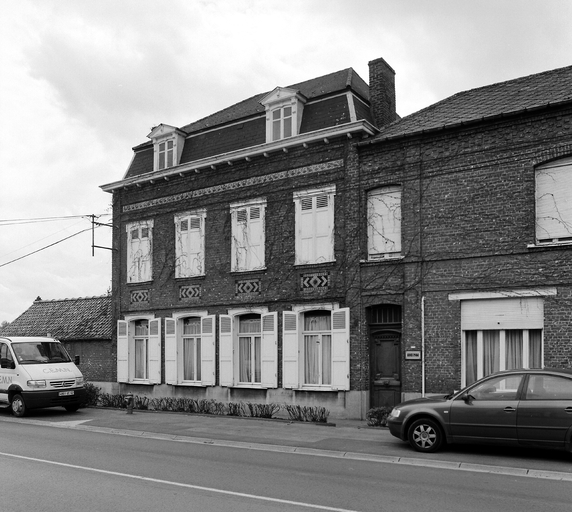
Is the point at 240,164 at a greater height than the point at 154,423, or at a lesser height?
greater

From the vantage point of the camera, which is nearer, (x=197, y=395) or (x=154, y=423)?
(x=154, y=423)

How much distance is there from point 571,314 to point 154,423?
10305 mm

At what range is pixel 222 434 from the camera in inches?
557

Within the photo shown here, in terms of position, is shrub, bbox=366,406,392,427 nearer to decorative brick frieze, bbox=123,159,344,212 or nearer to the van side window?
decorative brick frieze, bbox=123,159,344,212

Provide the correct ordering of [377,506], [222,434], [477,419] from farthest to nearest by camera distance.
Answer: [222,434] < [477,419] < [377,506]

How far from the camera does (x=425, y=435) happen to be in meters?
11.4

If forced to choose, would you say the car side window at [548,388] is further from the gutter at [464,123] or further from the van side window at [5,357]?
the van side window at [5,357]

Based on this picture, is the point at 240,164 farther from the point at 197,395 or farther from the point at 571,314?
the point at 571,314

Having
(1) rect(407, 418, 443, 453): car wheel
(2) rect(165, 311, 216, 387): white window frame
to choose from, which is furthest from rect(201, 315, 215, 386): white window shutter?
(1) rect(407, 418, 443, 453): car wheel

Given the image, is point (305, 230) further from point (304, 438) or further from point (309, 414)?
point (304, 438)

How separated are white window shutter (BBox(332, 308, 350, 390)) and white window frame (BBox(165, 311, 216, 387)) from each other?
4.57 m

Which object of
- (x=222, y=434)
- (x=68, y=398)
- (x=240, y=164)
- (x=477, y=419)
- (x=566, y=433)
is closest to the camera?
(x=566, y=433)

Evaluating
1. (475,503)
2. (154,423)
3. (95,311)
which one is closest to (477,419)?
(475,503)

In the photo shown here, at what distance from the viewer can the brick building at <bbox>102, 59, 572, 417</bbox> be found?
1507 cm
